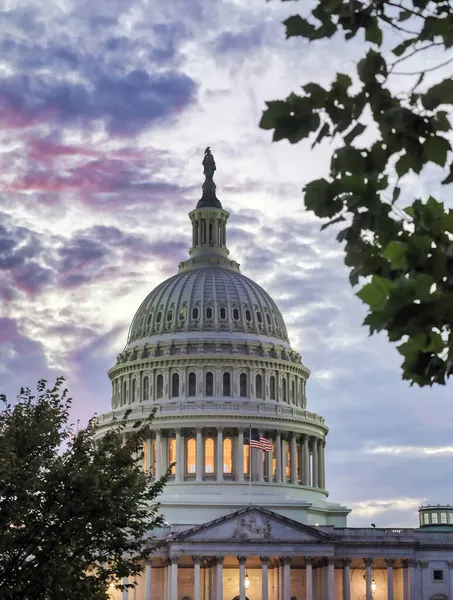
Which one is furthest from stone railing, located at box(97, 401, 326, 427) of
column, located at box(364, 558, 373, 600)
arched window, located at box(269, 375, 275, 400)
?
column, located at box(364, 558, 373, 600)

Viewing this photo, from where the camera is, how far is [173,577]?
125250mm

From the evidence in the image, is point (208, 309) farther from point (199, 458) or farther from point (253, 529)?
point (253, 529)

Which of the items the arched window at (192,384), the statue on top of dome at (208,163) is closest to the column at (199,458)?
the arched window at (192,384)

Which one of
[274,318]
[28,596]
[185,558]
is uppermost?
[274,318]

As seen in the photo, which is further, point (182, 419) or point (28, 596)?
point (182, 419)

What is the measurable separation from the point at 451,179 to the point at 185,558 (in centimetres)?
11860

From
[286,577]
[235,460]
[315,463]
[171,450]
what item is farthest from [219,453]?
[286,577]

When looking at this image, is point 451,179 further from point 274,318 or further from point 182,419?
point 274,318

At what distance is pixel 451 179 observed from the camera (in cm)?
1223

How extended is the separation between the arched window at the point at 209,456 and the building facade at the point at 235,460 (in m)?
0.16

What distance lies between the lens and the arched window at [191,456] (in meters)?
144

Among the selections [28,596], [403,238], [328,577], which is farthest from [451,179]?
[328,577]

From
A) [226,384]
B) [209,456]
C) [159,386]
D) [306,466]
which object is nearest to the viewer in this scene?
[209,456]

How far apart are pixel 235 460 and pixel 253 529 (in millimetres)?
19026
